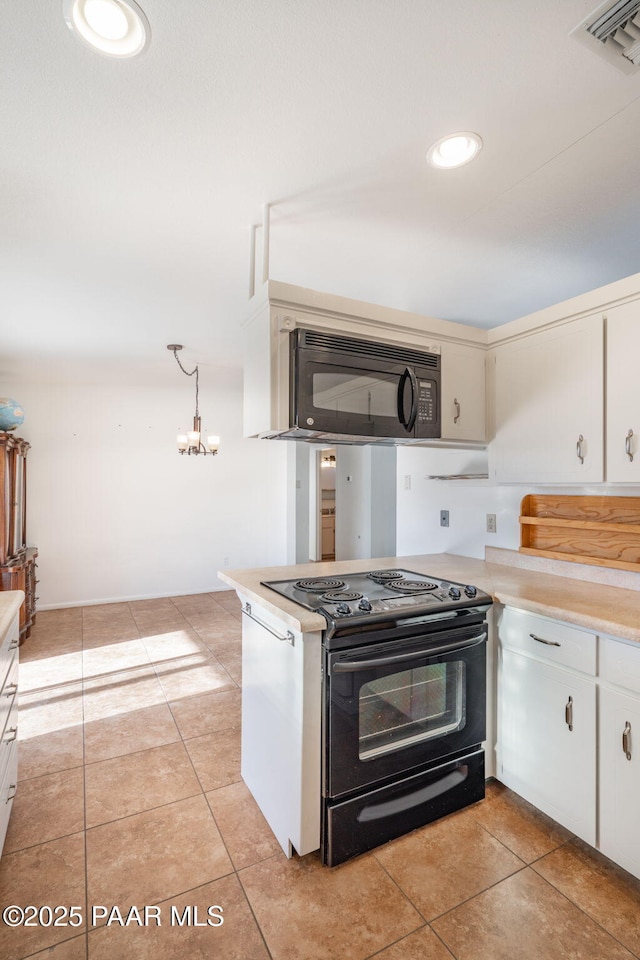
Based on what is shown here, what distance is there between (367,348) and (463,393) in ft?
2.23

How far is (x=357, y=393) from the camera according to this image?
2.04 meters

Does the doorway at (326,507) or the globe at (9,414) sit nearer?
the globe at (9,414)

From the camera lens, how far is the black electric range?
5.51ft

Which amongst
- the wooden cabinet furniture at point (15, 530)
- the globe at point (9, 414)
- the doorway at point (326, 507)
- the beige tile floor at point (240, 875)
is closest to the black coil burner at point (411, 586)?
the beige tile floor at point (240, 875)

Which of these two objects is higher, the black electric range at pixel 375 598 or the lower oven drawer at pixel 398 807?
the black electric range at pixel 375 598

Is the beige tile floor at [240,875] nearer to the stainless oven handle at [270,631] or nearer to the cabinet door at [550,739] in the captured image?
the cabinet door at [550,739]

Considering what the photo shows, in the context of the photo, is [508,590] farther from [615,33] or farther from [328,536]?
[328,536]

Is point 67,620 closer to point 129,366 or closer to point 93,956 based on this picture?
point 129,366

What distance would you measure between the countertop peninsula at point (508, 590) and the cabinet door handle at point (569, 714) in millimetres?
298

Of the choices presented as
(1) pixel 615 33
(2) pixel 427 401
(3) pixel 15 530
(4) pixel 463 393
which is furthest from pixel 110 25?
(3) pixel 15 530

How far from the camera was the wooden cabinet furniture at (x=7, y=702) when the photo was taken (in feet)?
5.51

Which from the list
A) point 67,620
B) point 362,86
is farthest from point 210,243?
point 67,620

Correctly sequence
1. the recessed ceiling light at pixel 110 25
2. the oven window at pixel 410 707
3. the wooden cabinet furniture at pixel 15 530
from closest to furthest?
the recessed ceiling light at pixel 110 25 → the oven window at pixel 410 707 → the wooden cabinet furniture at pixel 15 530

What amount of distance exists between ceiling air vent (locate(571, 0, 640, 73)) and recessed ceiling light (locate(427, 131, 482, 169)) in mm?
366
